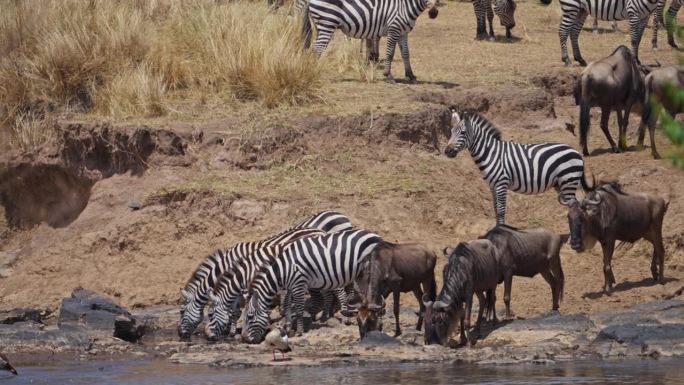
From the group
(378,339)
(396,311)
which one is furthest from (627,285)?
(378,339)

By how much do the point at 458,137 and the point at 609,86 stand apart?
2.86m

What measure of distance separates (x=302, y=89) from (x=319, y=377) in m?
7.06

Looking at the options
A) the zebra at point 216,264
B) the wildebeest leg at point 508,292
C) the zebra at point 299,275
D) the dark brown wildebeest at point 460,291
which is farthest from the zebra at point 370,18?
the dark brown wildebeest at point 460,291

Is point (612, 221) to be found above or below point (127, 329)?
above

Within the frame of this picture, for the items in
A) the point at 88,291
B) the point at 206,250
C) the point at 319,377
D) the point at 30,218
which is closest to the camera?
the point at 319,377

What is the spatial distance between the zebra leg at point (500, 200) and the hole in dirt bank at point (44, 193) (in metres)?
5.36

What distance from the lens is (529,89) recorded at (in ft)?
58.3

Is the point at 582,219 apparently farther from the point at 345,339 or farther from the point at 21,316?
the point at 21,316

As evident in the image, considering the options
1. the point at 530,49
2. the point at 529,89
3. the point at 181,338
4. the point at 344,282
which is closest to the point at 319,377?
the point at 344,282

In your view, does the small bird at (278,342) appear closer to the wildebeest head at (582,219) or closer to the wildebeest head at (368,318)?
the wildebeest head at (368,318)

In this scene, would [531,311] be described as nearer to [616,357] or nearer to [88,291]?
[616,357]

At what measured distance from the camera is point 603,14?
20000 millimetres

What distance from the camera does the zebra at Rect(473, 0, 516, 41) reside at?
22.7m

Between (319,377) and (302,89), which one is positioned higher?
(302,89)
